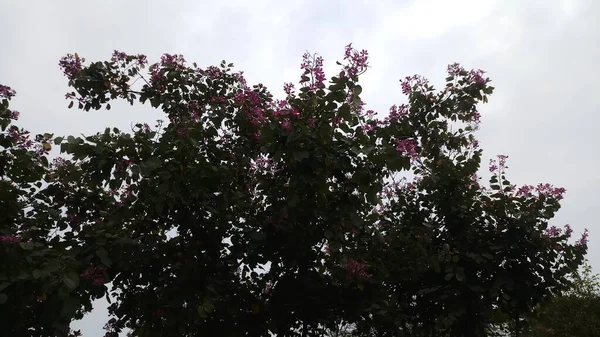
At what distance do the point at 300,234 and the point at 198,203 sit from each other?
118 cm

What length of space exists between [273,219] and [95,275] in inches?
69.7

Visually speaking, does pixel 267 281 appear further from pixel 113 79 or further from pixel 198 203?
pixel 113 79

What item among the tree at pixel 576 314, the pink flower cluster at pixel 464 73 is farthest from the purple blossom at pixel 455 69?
the tree at pixel 576 314

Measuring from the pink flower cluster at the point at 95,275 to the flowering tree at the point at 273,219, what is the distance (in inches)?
0.4

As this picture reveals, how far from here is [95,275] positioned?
4242 mm

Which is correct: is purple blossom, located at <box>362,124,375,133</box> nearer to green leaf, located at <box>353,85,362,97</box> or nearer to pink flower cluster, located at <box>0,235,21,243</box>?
green leaf, located at <box>353,85,362,97</box>

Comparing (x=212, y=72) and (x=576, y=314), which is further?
(x=576, y=314)

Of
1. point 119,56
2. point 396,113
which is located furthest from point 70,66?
point 396,113

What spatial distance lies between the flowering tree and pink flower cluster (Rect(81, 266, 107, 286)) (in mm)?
11

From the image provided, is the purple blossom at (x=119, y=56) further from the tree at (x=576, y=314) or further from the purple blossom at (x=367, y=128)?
the tree at (x=576, y=314)

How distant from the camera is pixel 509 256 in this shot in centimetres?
628

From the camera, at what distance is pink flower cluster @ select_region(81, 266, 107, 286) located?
4.20 metres

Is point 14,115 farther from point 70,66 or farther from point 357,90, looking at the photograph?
point 357,90

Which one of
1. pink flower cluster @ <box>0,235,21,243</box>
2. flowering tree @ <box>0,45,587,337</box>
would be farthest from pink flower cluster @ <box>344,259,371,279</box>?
pink flower cluster @ <box>0,235,21,243</box>
